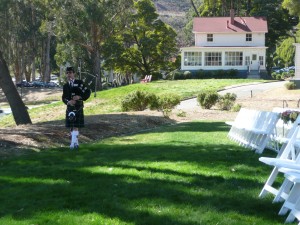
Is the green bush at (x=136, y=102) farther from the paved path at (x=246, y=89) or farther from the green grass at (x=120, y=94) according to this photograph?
the paved path at (x=246, y=89)

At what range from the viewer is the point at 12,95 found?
60.5ft

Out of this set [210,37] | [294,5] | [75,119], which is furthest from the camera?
[210,37]

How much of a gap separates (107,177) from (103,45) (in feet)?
178

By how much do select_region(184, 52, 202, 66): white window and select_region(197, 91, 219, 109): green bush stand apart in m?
32.4

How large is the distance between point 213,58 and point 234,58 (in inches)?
91.6

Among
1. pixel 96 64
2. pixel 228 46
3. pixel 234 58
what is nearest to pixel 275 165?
pixel 96 64

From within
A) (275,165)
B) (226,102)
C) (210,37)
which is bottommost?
(226,102)

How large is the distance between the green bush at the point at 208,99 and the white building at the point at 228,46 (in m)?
31.6

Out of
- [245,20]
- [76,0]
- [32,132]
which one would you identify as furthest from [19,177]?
[245,20]

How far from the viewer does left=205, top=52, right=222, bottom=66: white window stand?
60.6 meters

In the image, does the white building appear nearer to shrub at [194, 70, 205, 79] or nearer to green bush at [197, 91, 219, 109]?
shrub at [194, 70, 205, 79]

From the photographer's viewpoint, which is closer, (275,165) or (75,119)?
(275,165)

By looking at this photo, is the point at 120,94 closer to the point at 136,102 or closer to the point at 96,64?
the point at 136,102

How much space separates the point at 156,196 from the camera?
6.60 meters
